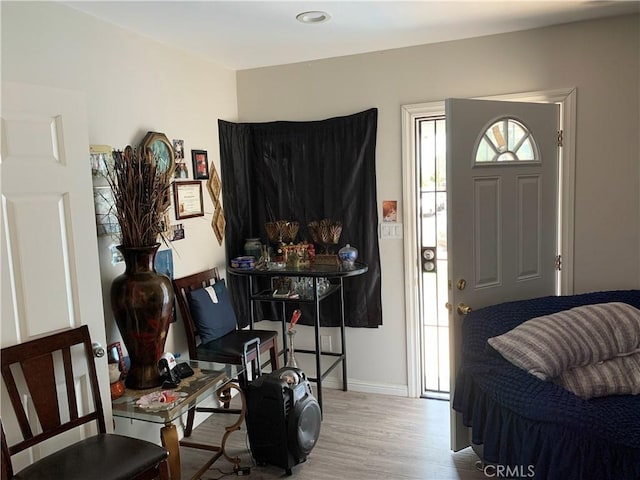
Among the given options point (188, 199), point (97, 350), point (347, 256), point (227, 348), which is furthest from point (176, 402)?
point (347, 256)

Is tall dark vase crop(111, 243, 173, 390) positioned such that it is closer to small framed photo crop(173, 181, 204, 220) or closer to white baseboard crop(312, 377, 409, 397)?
small framed photo crop(173, 181, 204, 220)

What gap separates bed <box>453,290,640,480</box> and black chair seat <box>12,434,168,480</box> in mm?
1440

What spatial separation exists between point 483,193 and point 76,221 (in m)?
2.04

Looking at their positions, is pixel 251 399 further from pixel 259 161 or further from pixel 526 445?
pixel 259 161

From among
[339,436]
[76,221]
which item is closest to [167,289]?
[76,221]

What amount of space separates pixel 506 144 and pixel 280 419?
1.95m

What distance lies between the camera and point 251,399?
266cm

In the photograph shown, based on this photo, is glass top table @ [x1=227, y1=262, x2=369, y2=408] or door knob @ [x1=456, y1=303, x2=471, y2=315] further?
glass top table @ [x1=227, y1=262, x2=369, y2=408]

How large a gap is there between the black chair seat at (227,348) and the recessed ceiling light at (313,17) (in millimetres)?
1896

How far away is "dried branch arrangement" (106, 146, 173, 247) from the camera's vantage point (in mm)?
2299

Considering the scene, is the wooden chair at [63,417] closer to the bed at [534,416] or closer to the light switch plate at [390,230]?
the bed at [534,416]

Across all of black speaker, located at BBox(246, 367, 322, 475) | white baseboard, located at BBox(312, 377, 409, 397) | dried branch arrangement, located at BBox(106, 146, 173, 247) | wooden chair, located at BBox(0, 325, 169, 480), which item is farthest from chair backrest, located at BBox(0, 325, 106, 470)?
white baseboard, located at BBox(312, 377, 409, 397)

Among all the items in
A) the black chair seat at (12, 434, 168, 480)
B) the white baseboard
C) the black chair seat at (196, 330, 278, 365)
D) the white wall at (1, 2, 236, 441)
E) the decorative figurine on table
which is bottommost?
the white baseboard

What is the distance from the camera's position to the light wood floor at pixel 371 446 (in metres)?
2.67
